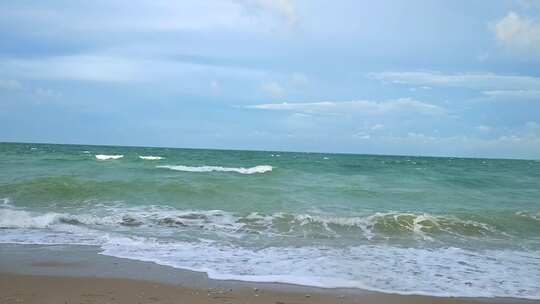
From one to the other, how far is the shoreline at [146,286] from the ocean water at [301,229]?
29 cm

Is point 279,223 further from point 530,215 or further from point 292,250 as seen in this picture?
point 530,215

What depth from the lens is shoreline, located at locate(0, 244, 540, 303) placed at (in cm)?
570

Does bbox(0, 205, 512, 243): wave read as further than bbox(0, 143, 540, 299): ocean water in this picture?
Yes

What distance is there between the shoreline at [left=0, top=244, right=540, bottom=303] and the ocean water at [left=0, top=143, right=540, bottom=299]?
0.29 meters

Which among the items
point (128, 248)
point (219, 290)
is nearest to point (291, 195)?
point (128, 248)

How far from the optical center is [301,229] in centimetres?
1081

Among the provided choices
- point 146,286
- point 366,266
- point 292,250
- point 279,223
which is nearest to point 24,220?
point 279,223

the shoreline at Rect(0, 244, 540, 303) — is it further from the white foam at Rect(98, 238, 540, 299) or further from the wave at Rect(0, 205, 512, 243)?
the wave at Rect(0, 205, 512, 243)

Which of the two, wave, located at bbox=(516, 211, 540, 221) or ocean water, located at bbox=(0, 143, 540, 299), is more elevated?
wave, located at bbox=(516, 211, 540, 221)

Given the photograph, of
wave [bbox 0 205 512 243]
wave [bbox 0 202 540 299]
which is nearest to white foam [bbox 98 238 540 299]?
wave [bbox 0 202 540 299]

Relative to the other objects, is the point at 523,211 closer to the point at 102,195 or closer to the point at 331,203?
the point at 331,203

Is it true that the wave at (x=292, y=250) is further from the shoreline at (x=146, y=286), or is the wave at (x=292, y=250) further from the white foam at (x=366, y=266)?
the shoreline at (x=146, y=286)

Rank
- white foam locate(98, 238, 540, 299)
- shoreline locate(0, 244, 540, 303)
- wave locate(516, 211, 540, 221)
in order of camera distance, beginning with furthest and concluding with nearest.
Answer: wave locate(516, 211, 540, 221) < white foam locate(98, 238, 540, 299) < shoreline locate(0, 244, 540, 303)

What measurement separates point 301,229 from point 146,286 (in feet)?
17.1
